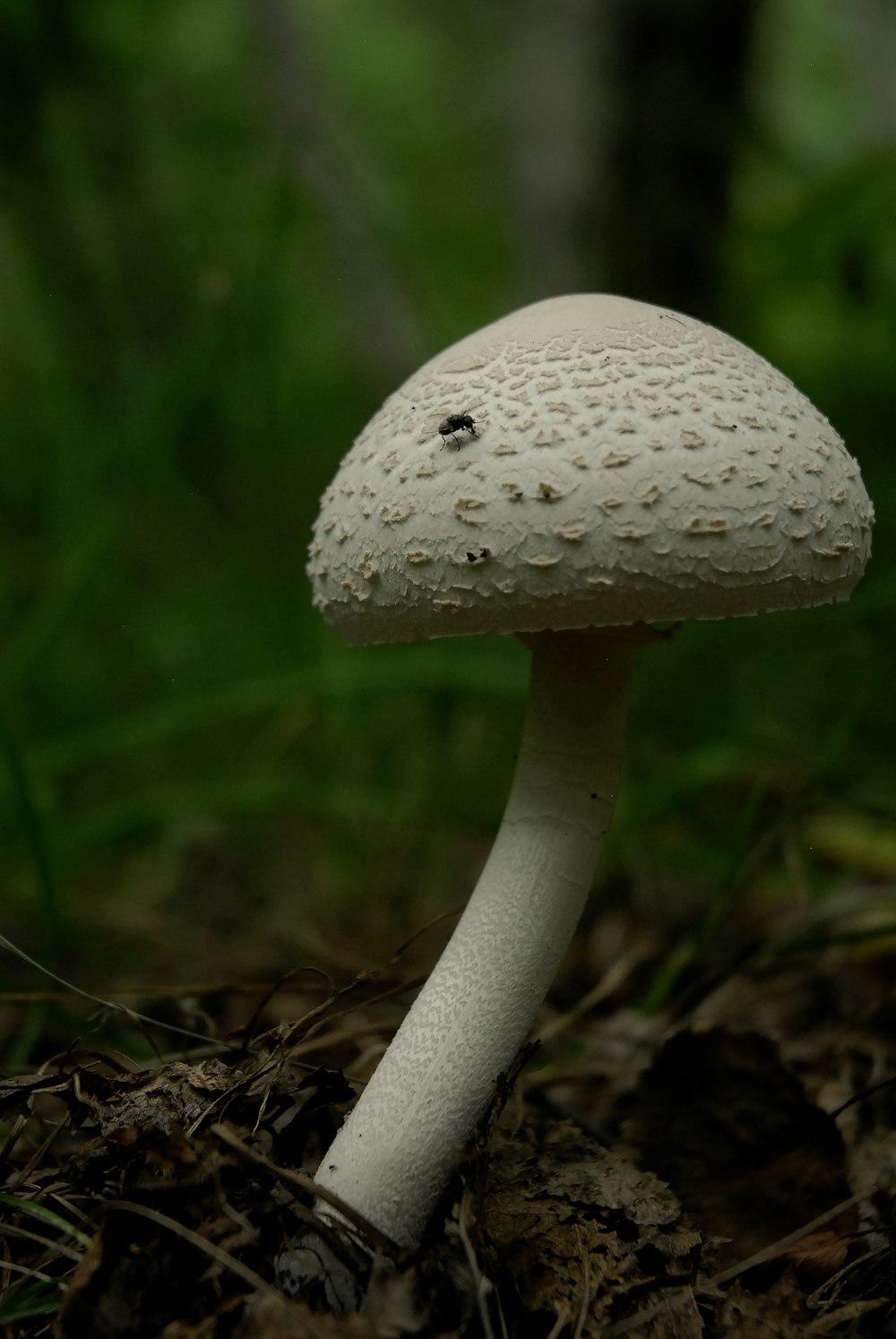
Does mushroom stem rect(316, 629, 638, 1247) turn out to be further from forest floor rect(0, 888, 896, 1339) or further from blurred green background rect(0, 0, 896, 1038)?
blurred green background rect(0, 0, 896, 1038)

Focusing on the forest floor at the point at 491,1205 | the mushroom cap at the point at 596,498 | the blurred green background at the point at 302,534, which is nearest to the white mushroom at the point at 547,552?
the mushroom cap at the point at 596,498

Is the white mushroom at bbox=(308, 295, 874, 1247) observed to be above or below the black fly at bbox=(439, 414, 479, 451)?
below

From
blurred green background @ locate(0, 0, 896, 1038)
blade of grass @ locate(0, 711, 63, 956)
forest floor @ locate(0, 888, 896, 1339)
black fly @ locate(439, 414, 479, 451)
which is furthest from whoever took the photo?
blurred green background @ locate(0, 0, 896, 1038)

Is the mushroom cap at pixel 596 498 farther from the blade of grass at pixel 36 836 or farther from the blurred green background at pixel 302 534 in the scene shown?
the blurred green background at pixel 302 534

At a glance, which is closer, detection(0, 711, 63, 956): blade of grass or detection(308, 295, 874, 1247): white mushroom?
detection(308, 295, 874, 1247): white mushroom

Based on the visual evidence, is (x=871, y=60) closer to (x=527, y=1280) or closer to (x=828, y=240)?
(x=828, y=240)

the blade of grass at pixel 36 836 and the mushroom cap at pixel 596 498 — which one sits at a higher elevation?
the mushroom cap at pixel 596 498

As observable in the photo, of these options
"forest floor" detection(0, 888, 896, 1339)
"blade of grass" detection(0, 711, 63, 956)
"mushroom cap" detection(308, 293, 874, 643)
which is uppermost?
"mushroom cap" detection(308, 293, 874, 643)

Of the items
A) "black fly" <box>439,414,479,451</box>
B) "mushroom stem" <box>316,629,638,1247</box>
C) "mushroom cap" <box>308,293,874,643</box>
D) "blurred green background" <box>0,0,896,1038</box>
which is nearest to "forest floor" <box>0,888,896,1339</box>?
"mushroom stem" <box>316,629,638,1247</box>

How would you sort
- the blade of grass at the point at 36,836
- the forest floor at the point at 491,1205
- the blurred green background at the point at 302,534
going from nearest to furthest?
the forest floor at the point at 491,1205 → the blade of grass at the point at 36,836 → the blurred green background at the point at 302,534
